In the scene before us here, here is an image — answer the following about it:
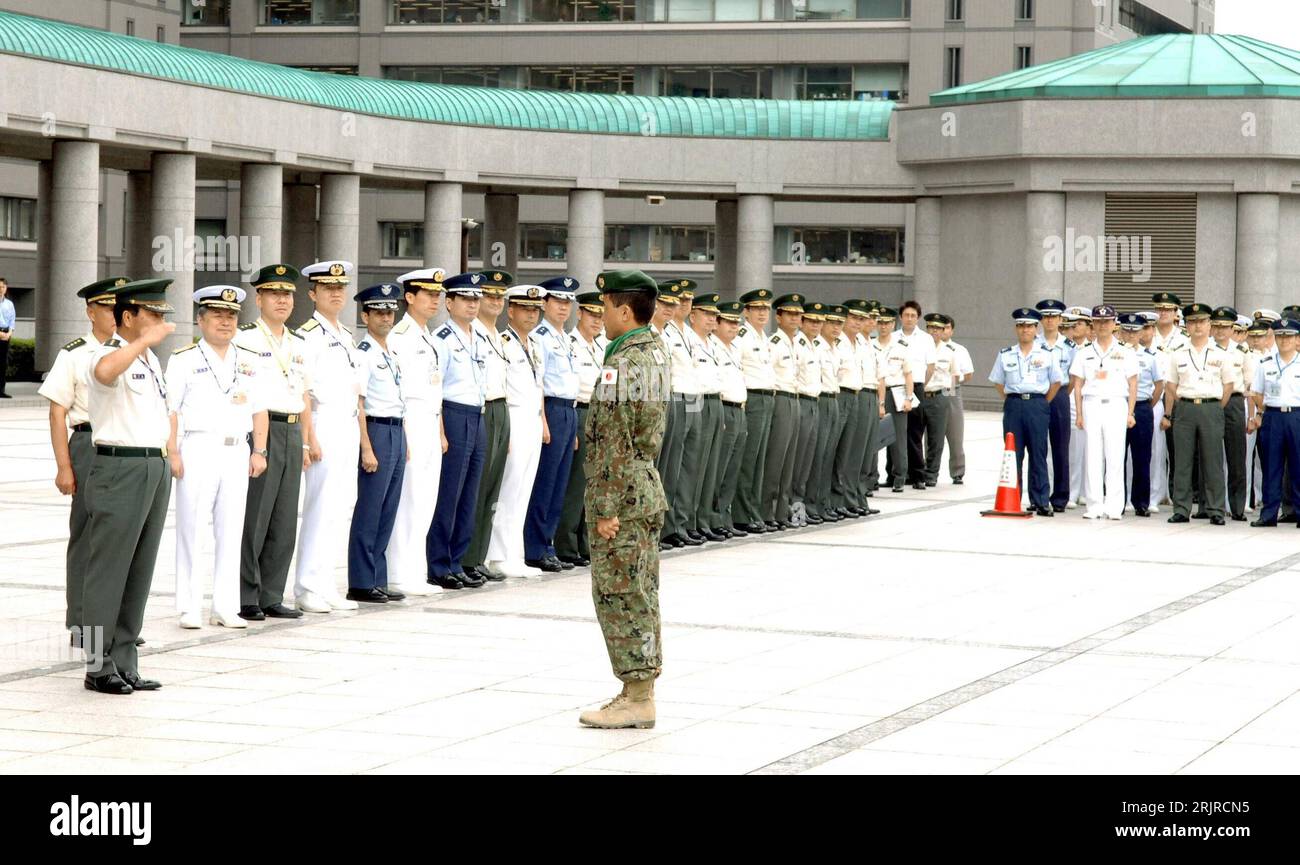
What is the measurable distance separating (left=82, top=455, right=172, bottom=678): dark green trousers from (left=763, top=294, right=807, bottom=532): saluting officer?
343 inches

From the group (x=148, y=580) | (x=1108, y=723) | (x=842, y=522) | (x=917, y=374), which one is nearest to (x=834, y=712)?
(x=1108, y=723)

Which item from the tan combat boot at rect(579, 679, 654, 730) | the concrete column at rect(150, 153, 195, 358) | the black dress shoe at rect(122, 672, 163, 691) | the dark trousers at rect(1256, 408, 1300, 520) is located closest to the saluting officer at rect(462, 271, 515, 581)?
the black dress shoe at rect(122, 672, 163, 691)

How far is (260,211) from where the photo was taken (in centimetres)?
3662

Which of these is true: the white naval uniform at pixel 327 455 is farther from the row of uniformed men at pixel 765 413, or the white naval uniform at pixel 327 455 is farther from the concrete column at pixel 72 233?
the concrete column at pixel 72 233

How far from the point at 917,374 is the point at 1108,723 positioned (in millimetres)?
13873

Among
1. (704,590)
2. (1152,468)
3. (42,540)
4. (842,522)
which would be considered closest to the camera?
(704,590)

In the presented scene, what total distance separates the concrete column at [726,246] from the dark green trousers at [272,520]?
3200 cm

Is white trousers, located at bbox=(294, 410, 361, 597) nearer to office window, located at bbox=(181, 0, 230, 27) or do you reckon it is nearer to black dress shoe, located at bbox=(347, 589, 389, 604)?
black dress shoe, located at bbox=(347, 589, 389, 604)

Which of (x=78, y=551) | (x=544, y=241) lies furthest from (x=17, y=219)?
(x=78, y=551)

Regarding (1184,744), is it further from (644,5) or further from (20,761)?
(644,5)

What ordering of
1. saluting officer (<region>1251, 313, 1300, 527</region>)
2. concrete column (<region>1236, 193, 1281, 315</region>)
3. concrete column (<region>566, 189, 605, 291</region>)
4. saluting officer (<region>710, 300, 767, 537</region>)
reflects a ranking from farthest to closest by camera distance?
concrete column (<region>566, 189, 605, 291</region>) < concrete column (<region>1236, 193, 1281, 315</region>) < saluting officer (<region>1251, 313, 1300, 527</region>) < saluting officer (<region>710, 300, 767, 537</region>)

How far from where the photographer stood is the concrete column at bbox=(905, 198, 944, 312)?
1481 inches

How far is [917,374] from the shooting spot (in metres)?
21.9

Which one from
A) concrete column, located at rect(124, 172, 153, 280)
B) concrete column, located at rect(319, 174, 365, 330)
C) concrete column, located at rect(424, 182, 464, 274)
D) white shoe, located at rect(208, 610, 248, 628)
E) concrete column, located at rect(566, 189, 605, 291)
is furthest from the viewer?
concrete column, located at rect(566, 189, 605, 291)
